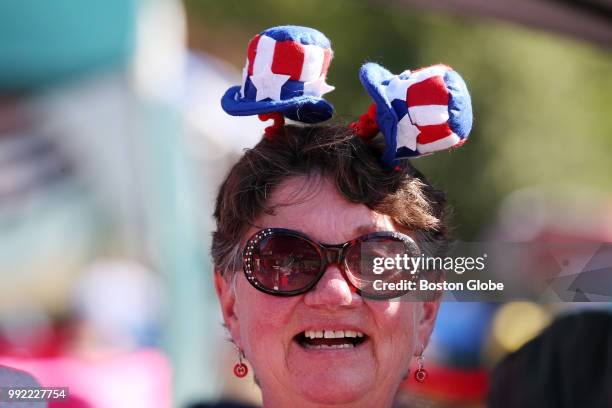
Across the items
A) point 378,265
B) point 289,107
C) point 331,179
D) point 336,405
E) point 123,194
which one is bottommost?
point 336,405

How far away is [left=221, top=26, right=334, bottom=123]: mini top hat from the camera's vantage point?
148cm

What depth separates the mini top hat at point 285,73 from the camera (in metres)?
1.48

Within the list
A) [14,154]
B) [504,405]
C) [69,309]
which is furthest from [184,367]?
[504,405]

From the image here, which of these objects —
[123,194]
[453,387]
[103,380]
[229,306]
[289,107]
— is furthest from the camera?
[123,194]

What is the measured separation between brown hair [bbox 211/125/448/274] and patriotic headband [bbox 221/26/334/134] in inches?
2.4

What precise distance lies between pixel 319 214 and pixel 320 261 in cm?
8

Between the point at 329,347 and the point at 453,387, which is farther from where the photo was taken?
the point at 453,387

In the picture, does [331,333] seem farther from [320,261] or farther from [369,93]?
[369,93]

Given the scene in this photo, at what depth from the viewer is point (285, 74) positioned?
149 centimetres

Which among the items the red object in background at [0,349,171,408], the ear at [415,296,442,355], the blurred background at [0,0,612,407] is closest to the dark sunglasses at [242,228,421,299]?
the ear at [415,296,442,355]

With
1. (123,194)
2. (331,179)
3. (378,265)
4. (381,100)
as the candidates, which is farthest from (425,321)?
(123,194)

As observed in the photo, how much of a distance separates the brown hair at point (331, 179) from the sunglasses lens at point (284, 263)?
0.26 ft

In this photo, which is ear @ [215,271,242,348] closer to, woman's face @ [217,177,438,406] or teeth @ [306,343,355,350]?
woman's face @ [217,177,438,406]

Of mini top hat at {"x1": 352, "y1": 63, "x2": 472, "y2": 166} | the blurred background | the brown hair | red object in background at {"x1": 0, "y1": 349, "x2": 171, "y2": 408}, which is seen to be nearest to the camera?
mini top hat at {"x1": 352, "y1": 63, "x2": 472, "y2": 166}
